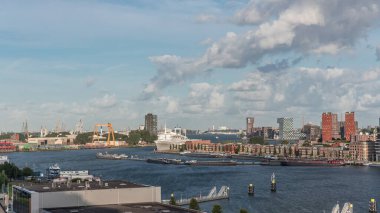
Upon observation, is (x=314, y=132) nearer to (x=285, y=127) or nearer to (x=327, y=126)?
(x=285, y=127)

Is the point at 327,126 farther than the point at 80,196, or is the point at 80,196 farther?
the point at 327,126

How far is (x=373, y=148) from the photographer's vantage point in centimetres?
8638

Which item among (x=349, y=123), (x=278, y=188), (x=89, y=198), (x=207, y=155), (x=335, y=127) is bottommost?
(x=278, y=188)

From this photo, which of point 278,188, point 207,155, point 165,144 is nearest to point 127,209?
point 278,188

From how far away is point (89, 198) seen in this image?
2344cm

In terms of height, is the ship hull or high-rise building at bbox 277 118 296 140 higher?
high-rise building at bbox 277 118 296 140

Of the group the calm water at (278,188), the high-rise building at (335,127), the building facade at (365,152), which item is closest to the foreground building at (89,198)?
the calm water at (278,188)

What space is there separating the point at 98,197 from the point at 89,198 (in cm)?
36

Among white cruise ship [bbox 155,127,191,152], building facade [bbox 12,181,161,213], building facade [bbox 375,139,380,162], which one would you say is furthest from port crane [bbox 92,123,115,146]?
building facade [bbox 12,181,161,213]

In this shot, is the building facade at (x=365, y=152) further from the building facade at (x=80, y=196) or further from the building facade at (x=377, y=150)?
the building facade at (x=80, y=196)

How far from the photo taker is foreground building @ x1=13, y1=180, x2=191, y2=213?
22.7 metres

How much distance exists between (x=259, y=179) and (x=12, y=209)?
3258cm

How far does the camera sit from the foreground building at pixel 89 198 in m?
22.7

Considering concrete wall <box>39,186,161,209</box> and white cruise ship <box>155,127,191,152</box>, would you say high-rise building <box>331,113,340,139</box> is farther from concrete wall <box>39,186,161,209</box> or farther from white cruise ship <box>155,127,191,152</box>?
concrete wall <box>39,186,161,209</box>
